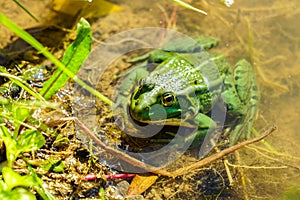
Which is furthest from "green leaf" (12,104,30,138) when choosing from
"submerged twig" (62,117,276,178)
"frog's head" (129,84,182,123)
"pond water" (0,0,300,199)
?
"pond water" (0,0,300,199)

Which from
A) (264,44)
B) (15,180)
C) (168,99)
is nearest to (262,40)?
(264,44)

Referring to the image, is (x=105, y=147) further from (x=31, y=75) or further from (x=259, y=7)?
(x=259, y=7)

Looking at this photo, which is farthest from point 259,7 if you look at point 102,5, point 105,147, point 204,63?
point 105,147

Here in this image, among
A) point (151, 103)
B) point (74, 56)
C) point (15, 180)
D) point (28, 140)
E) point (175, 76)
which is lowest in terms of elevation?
point (15, 180)

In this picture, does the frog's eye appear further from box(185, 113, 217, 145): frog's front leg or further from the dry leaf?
the dry leaf

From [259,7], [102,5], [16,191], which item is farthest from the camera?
[259,7]

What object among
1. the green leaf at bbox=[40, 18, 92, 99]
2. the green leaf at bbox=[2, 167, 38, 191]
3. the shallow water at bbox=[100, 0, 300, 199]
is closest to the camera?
the green leaf at bbox=[2, 167, 38, 191]

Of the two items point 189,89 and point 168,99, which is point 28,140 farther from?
point 189,89
